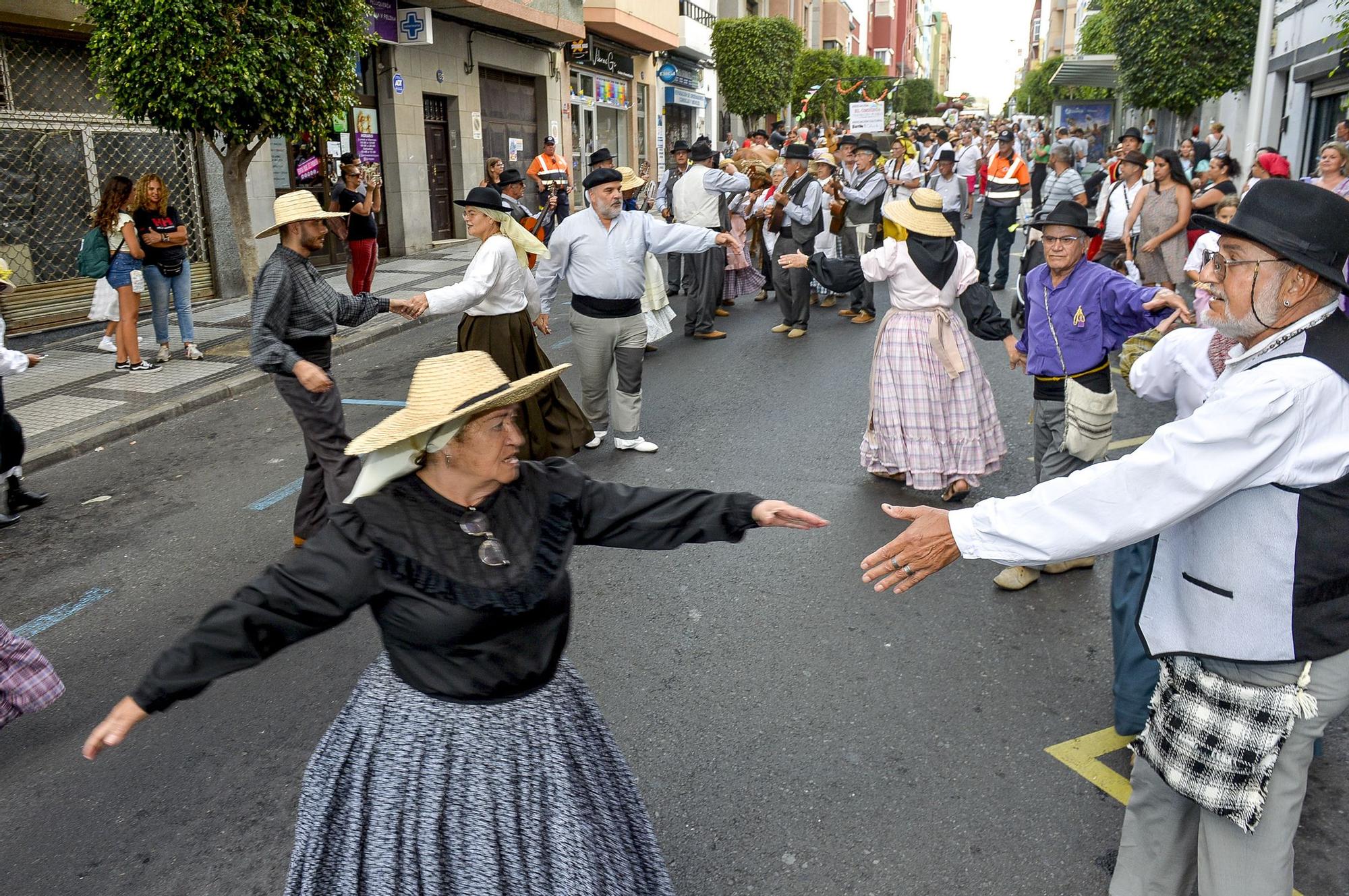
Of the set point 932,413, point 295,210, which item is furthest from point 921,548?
point 295,210

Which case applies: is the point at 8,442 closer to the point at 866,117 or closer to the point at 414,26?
the point at 414,26

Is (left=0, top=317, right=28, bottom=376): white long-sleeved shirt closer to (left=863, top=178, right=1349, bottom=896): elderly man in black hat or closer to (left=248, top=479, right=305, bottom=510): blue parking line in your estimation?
(left=248, top=479, right=305, bottom=510): blue parking line

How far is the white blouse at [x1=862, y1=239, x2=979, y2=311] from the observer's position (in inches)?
251

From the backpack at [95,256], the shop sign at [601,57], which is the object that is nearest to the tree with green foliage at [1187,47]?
the shop sign at [601,57]

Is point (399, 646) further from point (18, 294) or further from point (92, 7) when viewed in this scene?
point (18, 294)

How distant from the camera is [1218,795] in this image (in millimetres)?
2443

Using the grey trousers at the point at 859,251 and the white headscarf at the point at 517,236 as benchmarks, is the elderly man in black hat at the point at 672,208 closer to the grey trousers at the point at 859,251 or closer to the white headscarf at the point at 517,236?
the grey trousers at the point at 859,251

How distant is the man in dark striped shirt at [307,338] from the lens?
17.8 ft

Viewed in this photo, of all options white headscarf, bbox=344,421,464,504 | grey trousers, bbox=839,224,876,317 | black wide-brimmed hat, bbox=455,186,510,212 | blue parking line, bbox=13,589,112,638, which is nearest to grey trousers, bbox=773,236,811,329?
grey trousers, bbox=839,224,876,317

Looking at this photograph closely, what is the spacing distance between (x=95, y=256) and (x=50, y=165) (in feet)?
11.3

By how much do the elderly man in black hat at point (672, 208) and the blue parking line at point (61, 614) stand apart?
26.2 feet

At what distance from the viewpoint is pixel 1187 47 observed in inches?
848

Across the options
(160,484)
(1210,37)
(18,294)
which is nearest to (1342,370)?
(160,484)

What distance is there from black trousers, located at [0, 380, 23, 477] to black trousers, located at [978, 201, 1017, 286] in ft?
36.3
